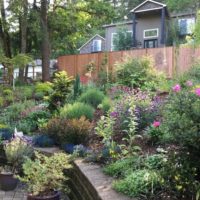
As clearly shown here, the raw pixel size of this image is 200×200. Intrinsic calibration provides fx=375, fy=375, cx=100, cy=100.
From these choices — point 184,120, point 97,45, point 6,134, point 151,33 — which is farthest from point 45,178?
point 97,45

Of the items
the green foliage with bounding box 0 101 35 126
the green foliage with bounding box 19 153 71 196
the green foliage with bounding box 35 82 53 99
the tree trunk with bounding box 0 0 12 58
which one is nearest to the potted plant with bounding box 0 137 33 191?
the green foliage with bounding box 19 153 71 196

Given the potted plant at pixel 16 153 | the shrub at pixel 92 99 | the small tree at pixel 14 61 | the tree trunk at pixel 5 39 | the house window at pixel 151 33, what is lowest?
the potted plant at pixel 16 153

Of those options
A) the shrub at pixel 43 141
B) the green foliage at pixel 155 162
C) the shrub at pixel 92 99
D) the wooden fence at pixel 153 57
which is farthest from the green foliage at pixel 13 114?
the wooden fence at pixel 153 57

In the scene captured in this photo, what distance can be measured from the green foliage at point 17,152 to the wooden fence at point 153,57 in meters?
7.16

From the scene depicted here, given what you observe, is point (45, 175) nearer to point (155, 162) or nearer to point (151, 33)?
point (155, 162)

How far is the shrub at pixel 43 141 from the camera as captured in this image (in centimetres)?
639

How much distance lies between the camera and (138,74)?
1188 centimetres

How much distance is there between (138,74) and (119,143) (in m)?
6.74

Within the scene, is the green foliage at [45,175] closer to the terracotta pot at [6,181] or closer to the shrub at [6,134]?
the terracotta pot at [6,181]

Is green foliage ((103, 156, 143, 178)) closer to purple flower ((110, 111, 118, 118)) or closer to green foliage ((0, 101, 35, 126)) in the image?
purple flower ((110, 111, 118, 118))

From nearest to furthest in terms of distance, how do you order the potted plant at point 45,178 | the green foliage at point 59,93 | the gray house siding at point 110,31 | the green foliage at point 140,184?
1. the green foliage at point 140,184
2. the potted plant at point 45,178
3. the green foliage at point 59,93
4. the gray house siding at point 110,31

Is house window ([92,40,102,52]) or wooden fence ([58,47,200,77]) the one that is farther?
house window ([92,40,102,52])

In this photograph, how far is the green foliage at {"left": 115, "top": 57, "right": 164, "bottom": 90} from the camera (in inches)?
451

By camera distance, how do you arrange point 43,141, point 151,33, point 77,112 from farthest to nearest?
point 151,33 < point 77,112 < point 43,141
